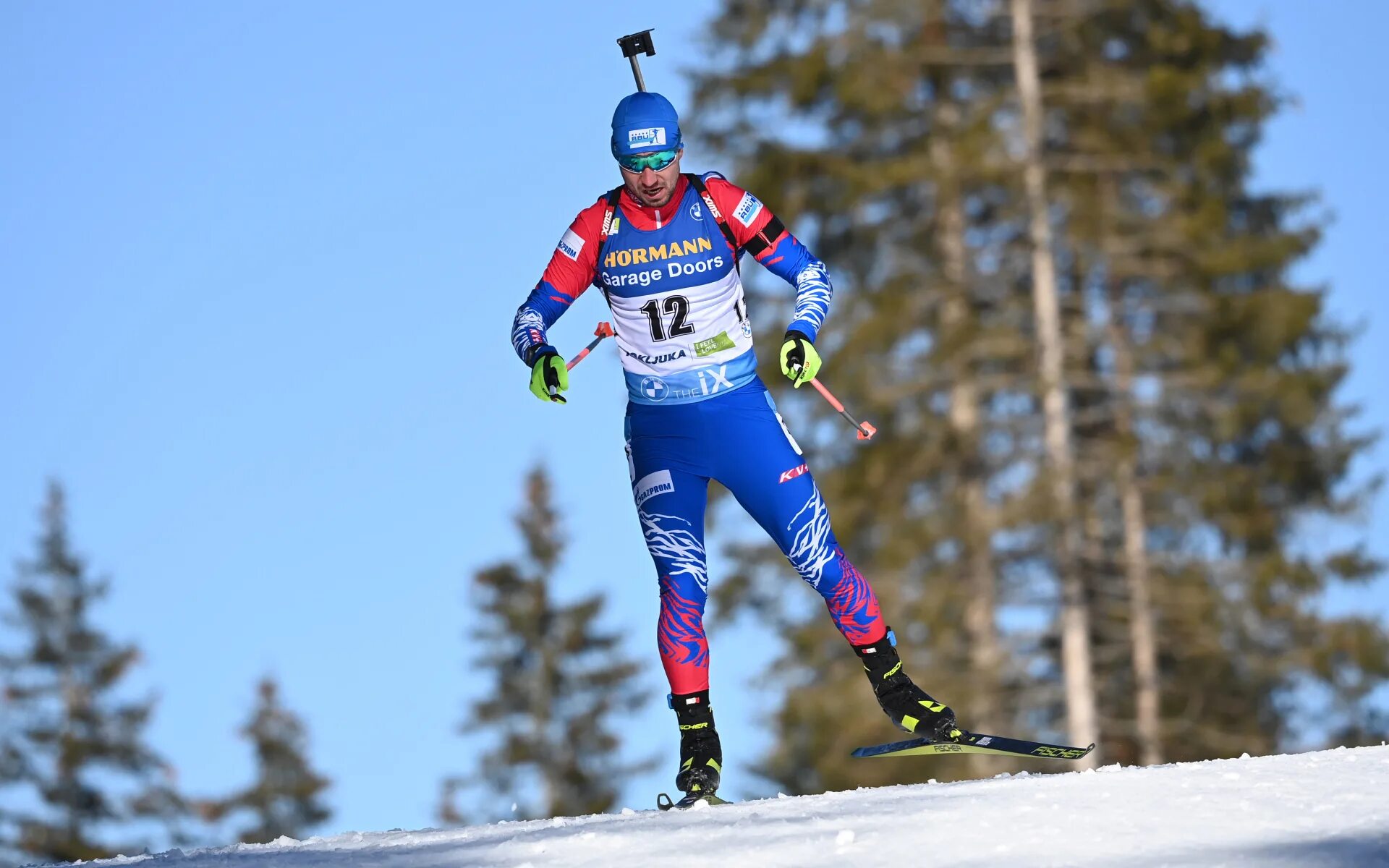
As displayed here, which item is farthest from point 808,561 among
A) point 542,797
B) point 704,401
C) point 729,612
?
point 542,797

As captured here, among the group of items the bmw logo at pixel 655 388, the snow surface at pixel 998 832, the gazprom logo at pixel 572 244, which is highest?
the gazprom logo at pixel 572 244

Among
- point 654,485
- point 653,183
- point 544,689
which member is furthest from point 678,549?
point 544,689

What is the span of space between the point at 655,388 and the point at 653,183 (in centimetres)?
78

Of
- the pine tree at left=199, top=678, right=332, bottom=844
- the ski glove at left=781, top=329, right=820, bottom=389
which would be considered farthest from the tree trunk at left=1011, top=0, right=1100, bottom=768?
the pine tree at left=199, top=678, right=332, bottom=844

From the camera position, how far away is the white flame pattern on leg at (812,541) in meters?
6.70

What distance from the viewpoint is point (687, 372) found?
6.68 meters

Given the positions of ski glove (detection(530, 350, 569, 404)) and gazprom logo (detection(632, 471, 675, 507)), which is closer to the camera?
ski glove (detection(530, 350, 569, 404))

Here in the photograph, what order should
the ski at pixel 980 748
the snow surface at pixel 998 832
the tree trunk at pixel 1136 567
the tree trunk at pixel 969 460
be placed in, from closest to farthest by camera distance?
the snow surface at pixel 998 832
the ski at pixel 980 748
the tree trunk at pixel 969 460
the tree trunk at pixel 1136 567

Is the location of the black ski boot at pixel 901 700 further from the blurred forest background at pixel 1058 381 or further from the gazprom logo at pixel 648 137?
the blurred forest background at pixel 1058 381

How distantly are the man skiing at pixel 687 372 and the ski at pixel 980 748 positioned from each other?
0.82 metres

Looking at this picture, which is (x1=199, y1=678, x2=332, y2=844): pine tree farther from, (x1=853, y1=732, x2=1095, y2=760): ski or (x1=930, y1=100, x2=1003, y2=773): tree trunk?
(x1=853, y1=732, x2=1095, y2=760): ski

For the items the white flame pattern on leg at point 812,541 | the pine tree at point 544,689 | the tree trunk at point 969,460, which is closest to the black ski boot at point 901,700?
the white flame pattern on leg at point 812,541

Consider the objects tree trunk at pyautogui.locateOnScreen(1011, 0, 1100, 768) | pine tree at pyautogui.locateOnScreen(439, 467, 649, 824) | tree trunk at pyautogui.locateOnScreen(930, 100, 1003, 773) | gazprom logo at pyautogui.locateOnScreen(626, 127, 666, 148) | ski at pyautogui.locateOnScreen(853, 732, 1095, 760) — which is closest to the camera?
gazprom logo at pyautogui.locateOnScreen(626, 127, 666, 148)

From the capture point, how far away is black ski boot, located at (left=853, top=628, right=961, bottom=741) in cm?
700
